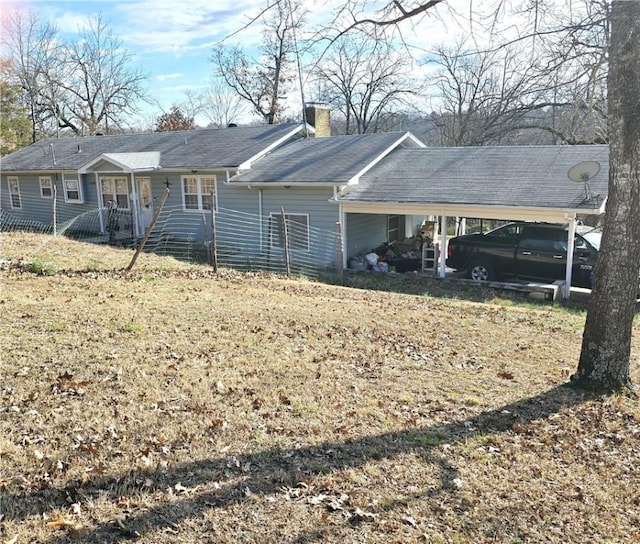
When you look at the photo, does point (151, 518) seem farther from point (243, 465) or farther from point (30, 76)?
point (30, 76)

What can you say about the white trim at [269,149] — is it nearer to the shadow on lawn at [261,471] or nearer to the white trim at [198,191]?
the white trim at [198,191]

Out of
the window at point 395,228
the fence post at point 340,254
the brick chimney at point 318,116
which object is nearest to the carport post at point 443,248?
the fence post at point 340,254

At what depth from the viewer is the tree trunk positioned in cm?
538

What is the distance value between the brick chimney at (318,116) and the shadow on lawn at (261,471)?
19.0 metres

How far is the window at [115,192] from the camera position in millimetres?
21703

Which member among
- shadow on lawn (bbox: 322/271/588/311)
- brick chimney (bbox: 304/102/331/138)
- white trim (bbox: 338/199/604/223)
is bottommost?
shadow on lawn (bbox: 322/271/588/311)

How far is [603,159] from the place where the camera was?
1605 centimetres

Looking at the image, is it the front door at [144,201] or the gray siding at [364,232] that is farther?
the front door at [144,201]

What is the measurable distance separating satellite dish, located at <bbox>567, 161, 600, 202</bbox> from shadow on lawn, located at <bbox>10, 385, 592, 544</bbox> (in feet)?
32.9

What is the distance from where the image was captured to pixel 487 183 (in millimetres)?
15883

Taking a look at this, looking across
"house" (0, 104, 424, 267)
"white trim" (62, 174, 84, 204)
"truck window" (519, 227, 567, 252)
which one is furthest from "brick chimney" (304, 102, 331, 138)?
"truck window" (519, 227, 567, 252)

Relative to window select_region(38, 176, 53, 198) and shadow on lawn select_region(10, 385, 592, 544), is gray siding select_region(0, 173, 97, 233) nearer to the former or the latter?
window select_region(38, 176, 53, 198)

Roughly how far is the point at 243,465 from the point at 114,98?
4792 centimetres

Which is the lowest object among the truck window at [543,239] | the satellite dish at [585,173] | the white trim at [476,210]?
the truck window at [543,239]
